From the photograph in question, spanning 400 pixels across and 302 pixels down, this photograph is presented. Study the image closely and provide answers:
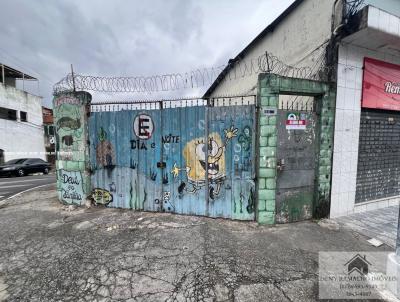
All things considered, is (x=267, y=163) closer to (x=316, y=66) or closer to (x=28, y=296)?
(x=316, y=66)

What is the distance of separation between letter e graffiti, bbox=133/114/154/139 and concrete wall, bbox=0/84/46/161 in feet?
59.8

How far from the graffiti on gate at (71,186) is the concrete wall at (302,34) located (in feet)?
21.4

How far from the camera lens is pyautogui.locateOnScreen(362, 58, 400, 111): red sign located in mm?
4996

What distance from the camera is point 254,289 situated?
2.59m

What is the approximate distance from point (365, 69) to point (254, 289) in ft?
17.8

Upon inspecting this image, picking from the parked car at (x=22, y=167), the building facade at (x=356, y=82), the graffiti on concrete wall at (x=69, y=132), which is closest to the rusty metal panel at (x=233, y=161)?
the building facade at (x=356, y=82)

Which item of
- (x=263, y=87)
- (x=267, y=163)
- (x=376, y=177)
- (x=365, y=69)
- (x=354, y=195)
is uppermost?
(x=365, y=69)

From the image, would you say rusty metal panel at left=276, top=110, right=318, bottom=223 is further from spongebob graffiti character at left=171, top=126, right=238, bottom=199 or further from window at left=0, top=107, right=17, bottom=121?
window at left=0, top=107, right=17, bottom=121

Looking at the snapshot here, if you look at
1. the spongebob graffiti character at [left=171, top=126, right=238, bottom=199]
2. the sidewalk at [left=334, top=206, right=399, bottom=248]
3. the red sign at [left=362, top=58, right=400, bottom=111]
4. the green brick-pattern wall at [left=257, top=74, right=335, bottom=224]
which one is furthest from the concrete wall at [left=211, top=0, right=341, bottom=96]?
the sidewalk at [left=334, top=206, right=399, bottom=248]

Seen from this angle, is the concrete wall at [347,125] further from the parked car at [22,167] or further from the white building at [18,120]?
the white building at [18,120]

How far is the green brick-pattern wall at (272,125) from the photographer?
164 inches

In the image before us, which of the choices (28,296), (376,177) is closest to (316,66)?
(376,177)

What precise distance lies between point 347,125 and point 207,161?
3437 mm

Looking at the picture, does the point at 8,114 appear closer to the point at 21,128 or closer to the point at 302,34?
the point at 21,128
